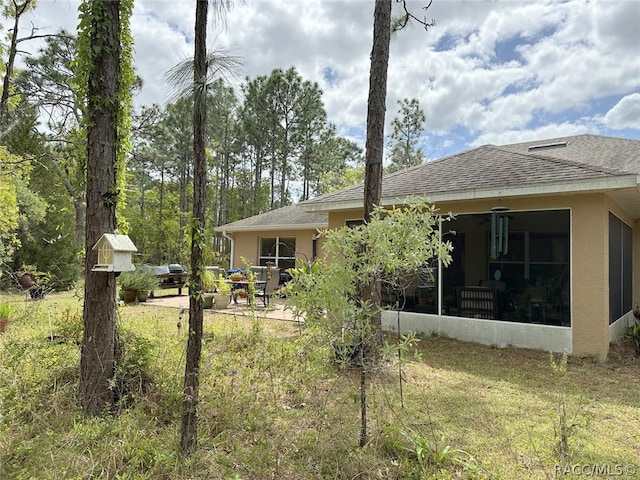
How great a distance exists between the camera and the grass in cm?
264

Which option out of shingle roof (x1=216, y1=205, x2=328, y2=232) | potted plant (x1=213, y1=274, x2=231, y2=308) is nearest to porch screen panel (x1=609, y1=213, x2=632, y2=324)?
shingle roof (x1=216, y1=205, x2=328, y2=232)

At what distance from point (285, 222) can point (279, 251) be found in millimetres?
1353

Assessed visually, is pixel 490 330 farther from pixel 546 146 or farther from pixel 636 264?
pixel 546 146

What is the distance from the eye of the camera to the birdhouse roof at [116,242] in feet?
11.1

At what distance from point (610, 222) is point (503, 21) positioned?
5.34 metres

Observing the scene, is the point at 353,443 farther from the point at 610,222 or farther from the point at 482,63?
→ the point at 482,63

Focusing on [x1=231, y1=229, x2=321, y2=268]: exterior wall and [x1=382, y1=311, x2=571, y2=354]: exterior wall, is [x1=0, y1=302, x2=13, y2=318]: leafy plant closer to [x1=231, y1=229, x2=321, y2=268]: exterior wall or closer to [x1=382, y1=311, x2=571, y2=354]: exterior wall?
[x1=382, y1=311, x2=571, y2=354]: exterior wall

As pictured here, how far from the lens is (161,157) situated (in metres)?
22.2

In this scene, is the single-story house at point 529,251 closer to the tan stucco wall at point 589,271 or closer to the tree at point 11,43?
the tan stucco wall at point 589,271

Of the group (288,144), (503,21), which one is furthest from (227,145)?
(503,21)

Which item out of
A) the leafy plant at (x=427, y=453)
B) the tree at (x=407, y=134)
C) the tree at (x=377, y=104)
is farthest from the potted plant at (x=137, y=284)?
the tree at (x=407, y=134)

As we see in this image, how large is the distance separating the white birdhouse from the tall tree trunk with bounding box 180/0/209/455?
1093 millimetres

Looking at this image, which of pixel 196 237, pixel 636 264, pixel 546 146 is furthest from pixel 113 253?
pixel 546 146

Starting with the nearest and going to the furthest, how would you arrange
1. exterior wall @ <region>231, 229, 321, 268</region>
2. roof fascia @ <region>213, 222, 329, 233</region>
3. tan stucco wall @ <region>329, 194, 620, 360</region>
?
tan stucco wall @ <region>329, 194, 620, 360</region> → roof fascia @ <region>213, 222, 329, 233</region> → exterior wall @ <region>231, 229, 321, 268</region>
